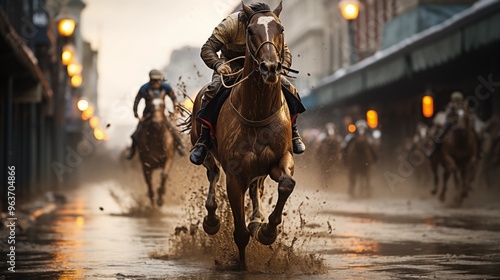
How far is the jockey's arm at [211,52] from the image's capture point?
12062mm

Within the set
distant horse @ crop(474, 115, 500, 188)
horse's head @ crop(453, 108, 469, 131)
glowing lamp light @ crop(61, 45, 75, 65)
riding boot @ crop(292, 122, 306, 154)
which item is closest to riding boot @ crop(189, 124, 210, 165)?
riding boot @ crop(292, 122, 306, 154)

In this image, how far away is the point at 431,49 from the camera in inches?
1212

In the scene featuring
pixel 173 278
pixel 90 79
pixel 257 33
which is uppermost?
pixel 90 79

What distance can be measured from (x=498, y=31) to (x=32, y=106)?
558 inches

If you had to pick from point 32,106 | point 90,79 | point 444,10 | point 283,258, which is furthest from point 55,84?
point 90,79

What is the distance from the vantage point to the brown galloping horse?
10.8m

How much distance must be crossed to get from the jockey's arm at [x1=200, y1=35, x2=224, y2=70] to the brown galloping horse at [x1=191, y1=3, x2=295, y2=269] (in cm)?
66

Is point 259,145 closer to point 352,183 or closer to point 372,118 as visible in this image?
point 352,183

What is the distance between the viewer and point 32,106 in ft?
111

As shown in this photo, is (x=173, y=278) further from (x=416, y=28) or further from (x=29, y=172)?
(x=416, y=28)

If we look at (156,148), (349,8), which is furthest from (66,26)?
(156,148)

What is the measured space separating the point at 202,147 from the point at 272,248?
4.00ft

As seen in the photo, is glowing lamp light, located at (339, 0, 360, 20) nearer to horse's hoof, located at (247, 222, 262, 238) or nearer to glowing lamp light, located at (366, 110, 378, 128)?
glowing lamp light, located at (366, 110, 378, 128)

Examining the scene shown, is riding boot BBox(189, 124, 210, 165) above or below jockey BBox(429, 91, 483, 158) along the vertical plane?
below
